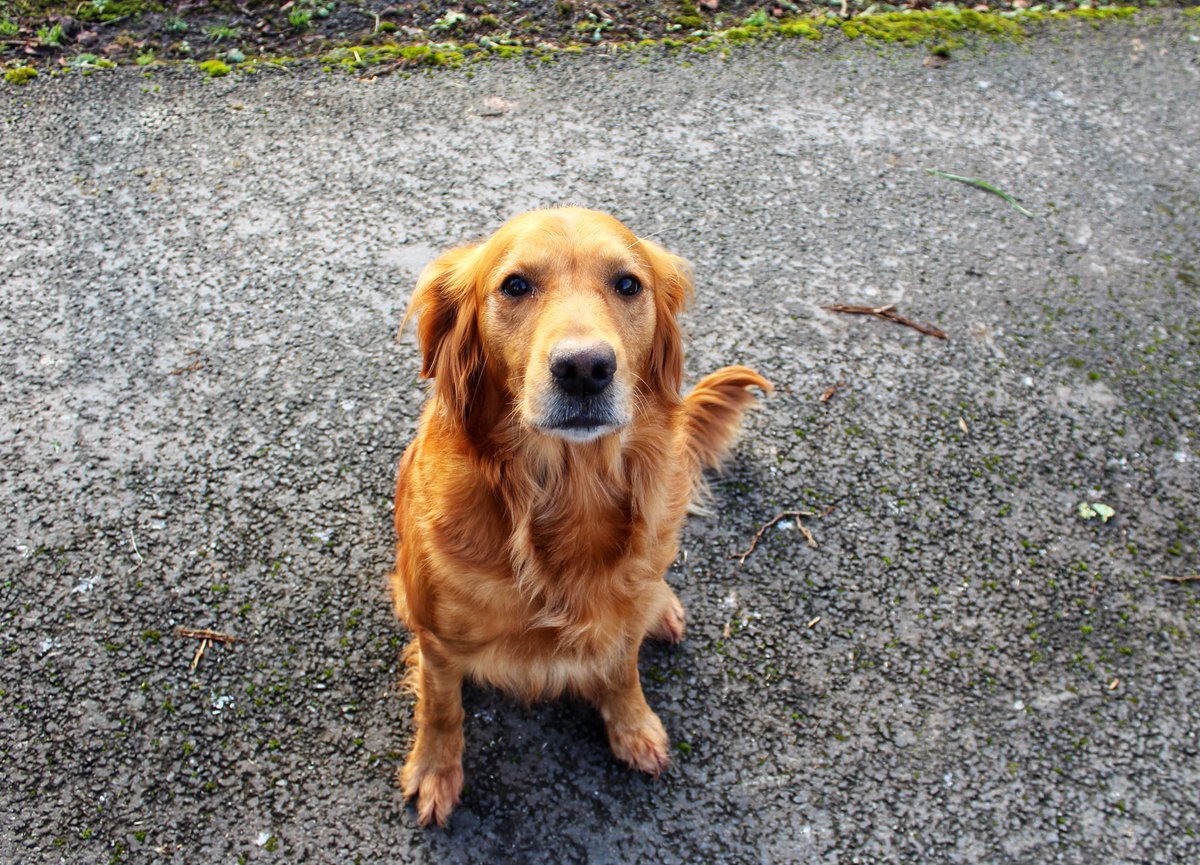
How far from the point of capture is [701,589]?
311cm

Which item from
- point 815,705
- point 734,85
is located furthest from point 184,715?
point 734,85

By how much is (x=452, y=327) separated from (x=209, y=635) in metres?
1.31

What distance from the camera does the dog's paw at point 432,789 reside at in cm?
253

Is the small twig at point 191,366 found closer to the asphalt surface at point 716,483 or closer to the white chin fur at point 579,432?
the asphalt surface at point 716,483

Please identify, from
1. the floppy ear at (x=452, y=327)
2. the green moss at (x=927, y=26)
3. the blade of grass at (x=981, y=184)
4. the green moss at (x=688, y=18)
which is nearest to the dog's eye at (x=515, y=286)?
the floppy ear at (x=452, y=327)

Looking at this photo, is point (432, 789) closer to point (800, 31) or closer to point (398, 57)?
point (398, 57)

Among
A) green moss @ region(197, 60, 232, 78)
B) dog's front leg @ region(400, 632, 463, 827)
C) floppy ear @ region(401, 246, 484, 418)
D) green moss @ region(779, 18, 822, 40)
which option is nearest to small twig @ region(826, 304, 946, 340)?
floppy ear @ region(401, 246, 484, 418)

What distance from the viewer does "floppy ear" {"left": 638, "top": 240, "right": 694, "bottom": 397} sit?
8.15 feet

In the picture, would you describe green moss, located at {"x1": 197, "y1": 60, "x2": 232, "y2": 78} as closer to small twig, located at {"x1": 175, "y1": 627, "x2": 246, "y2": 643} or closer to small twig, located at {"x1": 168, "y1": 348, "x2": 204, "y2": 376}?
small twig, located at {"x1": 168, "y1": 348, "x2": 204, "y2": 376}

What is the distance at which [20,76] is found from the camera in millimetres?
4797

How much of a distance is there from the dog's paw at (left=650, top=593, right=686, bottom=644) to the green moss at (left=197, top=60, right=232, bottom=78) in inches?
154

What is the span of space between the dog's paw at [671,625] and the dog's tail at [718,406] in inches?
22.5

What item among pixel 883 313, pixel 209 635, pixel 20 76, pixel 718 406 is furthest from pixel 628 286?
pixel 20 76

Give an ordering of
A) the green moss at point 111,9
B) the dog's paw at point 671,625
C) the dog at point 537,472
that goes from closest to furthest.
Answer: the dog at point 537,472, the dog's paw at point 671,625, the green moss at point 111,9
